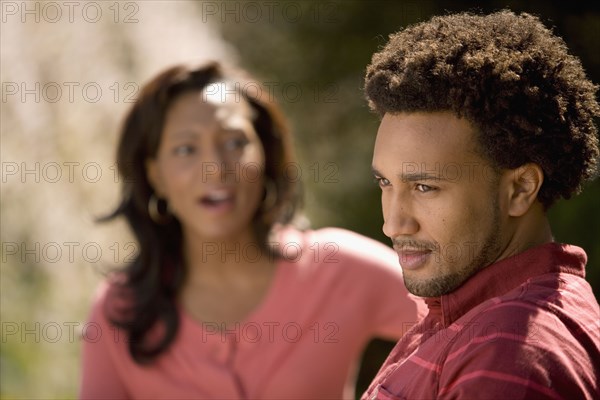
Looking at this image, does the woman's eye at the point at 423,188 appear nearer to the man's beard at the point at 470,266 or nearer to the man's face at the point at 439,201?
the man's face at the point at 439,201

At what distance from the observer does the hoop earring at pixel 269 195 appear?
10.8 ft

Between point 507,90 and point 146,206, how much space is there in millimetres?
2047

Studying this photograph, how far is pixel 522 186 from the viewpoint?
1594 mm

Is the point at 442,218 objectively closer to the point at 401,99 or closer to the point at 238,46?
the point at 401,99

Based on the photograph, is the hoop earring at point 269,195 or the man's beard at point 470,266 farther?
the hoop earring at point 269,195

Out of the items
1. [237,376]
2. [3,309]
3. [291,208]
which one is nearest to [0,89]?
[3,309]

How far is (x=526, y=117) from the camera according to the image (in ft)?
5.05

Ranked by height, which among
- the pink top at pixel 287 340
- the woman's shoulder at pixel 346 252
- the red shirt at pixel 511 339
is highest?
the red shirt at pixel 511 339

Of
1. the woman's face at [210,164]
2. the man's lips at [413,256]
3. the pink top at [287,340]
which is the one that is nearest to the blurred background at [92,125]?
the pink top at [287,340]

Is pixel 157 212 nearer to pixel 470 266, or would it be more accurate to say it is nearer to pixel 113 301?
pixel 113 301

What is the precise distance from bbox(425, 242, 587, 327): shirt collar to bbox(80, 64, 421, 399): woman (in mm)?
1437

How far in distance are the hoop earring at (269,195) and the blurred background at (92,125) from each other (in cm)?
52

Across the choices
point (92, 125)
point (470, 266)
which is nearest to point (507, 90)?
point (470, 266)

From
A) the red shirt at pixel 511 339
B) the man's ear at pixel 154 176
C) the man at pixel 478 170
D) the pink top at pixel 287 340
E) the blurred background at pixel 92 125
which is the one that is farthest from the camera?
the blurred background at pixel 92 125
